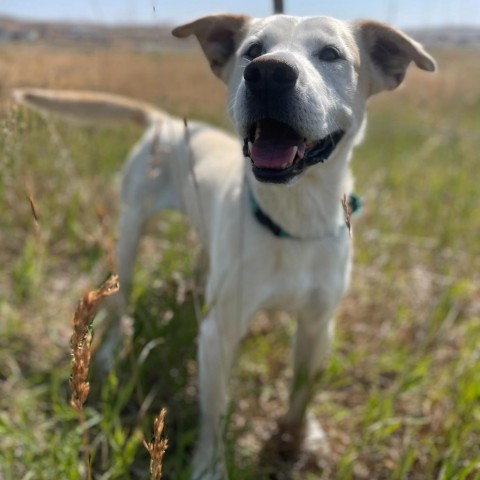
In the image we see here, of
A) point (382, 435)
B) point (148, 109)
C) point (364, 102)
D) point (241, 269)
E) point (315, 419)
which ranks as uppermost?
point (364, 102)

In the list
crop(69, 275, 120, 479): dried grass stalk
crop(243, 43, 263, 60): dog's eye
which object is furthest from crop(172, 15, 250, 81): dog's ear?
crop(69, 275, 120, 479): dried grass stalk

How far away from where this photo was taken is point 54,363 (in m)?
3.00

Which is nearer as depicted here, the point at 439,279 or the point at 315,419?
the point at 315,419

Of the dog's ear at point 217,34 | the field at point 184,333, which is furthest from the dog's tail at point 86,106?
the dog's ear at point 217,34

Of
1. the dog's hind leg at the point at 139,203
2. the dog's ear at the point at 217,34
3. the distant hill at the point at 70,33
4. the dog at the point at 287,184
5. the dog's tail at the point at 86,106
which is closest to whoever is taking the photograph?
the dog at the point at 287,184

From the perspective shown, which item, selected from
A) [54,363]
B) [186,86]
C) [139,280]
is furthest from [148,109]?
[186,86]

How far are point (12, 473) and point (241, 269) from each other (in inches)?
43.8

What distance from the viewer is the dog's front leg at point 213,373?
2322 millimetres

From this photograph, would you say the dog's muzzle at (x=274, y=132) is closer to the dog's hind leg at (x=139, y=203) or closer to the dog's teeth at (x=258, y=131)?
the dog's teeth at (x=258, y=131)

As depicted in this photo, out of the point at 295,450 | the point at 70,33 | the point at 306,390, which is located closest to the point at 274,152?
the point at 306,390

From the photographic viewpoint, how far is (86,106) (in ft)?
11.0

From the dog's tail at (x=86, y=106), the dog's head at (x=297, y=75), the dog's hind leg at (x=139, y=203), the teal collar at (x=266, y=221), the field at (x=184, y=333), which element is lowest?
the field at (x=184, y=333)

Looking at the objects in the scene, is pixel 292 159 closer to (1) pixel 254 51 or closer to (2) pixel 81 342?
(1) pixel 254 51

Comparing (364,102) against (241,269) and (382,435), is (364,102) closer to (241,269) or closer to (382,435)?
(241,269)
